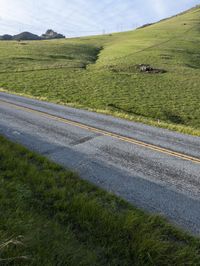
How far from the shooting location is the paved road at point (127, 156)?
24.8 ft

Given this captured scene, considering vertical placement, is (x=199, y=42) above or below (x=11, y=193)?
above

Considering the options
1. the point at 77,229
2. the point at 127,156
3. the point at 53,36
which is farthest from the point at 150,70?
the point at 53,36

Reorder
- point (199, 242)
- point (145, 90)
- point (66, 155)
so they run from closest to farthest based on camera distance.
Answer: point (199, 242) → point (66, 155) → point (145, 90)

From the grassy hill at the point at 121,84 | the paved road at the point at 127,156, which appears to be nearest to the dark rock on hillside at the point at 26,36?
the grassy hill at the point at 121,84

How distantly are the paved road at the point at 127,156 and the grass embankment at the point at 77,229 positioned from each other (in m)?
0.79

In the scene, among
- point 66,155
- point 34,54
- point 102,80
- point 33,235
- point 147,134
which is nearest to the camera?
point 33,235

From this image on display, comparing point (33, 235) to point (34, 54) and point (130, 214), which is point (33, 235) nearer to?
point (130, 214)

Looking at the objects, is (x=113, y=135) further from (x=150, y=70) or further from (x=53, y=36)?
(x=53, y=36)

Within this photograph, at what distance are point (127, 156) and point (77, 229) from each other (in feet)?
16.5

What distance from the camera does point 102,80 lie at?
40.0 meters

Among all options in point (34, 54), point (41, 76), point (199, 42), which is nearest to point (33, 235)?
point (41, 76)

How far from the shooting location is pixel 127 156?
1043cm

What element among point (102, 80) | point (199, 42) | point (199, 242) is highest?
point (199, 42)

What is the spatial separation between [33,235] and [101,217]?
152cm
